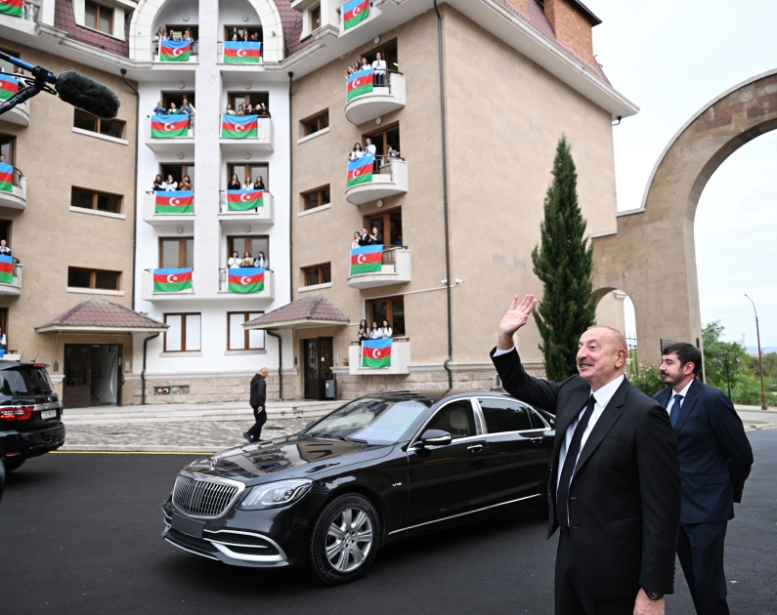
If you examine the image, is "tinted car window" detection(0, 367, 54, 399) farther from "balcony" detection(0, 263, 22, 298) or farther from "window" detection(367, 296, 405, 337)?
"balcony" detection(0, 263, 22, 298)

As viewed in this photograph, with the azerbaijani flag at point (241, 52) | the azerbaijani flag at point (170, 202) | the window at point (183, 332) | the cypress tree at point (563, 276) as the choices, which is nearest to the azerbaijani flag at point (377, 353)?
the cypress tree at point (563, 276)

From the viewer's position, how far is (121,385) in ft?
85.0

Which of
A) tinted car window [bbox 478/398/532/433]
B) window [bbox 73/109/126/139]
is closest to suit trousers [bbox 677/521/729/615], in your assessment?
tinted car window [bbox 478/398/532/433]

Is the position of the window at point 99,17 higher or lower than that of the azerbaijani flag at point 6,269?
higher

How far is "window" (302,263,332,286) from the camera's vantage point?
87.1 ft

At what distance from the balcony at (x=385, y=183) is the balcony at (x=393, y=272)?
2.13 meters

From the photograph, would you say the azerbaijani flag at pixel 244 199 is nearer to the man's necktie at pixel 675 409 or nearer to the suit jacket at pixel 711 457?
the man's necktie at pixel 675 409

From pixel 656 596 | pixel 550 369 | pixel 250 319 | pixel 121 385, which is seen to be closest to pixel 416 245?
pixel 550 369

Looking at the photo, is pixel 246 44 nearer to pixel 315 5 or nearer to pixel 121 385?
pixel 315 5

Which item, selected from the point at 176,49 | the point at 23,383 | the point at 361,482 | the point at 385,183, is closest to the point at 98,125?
the point at 176,49

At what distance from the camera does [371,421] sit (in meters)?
6.88

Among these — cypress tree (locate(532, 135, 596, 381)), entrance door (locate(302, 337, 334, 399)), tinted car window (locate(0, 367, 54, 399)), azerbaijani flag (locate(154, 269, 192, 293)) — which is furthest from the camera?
azerbaijani flag (locate(154, 269, 192, 293))

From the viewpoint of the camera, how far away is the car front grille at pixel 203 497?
5508 millimetres

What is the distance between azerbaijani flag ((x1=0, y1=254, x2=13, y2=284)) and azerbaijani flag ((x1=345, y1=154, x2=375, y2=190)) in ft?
41.7
